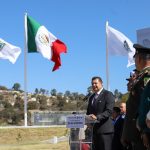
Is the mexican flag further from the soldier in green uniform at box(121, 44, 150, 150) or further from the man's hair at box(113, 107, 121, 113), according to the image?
the soldier in green uniform at box(121, 44, 150, 150)

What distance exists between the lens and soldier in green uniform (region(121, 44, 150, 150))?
509 centimetres

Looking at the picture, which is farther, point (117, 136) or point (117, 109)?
point (117, 109)

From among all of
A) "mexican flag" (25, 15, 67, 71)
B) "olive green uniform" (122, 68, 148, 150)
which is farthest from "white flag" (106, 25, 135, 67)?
"olive green uniform" (122, 68, 148, 150)

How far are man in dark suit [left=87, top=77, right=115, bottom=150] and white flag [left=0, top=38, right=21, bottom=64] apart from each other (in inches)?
579

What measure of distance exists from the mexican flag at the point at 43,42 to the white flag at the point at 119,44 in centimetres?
230

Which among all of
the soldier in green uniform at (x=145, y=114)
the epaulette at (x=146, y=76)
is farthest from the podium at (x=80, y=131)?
the soldier in green uniform at (x=145, y=114)

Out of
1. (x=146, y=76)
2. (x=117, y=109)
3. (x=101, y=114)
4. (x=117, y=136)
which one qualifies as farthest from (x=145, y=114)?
(x=117, y=109)

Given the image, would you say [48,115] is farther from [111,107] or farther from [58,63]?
[111,107]

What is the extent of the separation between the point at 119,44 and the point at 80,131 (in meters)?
12.7

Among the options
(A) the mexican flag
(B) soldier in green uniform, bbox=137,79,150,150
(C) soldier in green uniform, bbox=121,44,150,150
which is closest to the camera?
(B) soldier in green uniform, bbox=137,79,150,150

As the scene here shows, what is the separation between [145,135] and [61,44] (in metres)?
18.8

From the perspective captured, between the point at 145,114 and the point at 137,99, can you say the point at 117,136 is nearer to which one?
the point at 137,99

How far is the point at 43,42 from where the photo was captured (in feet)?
77.0

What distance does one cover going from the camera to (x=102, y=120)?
28.4ft
